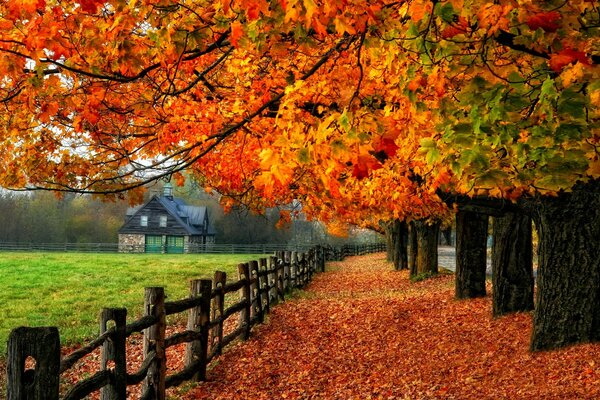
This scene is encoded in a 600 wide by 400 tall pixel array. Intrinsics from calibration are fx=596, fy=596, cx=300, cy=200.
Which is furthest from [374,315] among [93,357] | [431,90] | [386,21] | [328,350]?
[386,21]

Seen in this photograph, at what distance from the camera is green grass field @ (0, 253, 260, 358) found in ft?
55.3

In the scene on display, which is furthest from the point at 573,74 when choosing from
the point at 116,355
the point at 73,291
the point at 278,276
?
the point at 73,291

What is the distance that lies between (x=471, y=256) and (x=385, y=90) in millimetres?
9102

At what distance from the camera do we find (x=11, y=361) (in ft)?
14.8

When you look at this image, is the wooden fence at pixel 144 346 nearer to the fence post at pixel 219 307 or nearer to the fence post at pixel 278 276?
the fence post at pixel 219 307

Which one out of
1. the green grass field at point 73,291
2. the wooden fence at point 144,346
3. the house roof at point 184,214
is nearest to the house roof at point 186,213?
the house roof at point 184,214

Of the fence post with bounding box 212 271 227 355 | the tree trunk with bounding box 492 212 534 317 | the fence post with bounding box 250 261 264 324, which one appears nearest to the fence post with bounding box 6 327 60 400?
the fence post with bounding box 212 271 227 355

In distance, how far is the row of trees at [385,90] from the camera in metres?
5.18

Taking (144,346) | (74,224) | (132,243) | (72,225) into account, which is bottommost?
(132,243)

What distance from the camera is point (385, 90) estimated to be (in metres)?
10.9

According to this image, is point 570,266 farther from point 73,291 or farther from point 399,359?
point 73,291

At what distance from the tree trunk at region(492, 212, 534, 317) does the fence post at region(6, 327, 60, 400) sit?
1152cm

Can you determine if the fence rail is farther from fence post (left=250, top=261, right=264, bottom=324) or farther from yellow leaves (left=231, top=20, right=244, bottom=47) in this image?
yellow leaves (left=231, top=20, right=244, bottom=47)

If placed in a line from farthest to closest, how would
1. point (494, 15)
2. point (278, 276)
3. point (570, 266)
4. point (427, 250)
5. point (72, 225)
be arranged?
1. point (72, 225)
2. point (427, 250)
3. point (278, 276)
4. point (570, 266)
5. point (494, 15)
